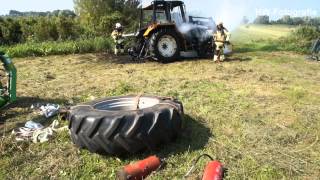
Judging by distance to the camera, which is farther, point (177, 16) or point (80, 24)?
point (80, 24)

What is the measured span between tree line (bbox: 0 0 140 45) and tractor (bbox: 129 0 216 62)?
6.41 metres

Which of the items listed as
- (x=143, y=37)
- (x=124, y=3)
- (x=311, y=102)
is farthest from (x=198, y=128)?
(x=124, y=3)

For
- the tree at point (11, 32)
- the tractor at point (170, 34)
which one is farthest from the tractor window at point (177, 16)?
the tree at point (11, 32)

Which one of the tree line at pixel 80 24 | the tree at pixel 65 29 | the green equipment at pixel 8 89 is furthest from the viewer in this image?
the tree at pixel 65 29

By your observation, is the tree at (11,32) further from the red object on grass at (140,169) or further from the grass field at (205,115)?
the red object on grass at (140,169)

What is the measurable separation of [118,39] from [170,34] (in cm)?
289

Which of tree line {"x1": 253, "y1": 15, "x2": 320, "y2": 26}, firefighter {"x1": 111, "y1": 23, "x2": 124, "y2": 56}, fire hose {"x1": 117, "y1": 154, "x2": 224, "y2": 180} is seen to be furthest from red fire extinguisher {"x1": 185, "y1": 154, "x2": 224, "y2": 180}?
tree line {"x1": 253, "y1": 15, "x2": 320, "y2": 26}

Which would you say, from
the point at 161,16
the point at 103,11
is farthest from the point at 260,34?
the point at 161,16

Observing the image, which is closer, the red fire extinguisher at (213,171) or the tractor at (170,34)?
the red fire extinguisher at (213,171)

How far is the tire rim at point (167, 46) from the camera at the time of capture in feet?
40.2

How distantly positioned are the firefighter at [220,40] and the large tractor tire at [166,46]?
1.09 m

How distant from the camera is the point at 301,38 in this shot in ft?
59.0

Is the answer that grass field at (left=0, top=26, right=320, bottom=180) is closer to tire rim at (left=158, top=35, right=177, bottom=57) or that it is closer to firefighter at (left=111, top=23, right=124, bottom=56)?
tire rim at (left=158, top=35, right=177, bottom=57)

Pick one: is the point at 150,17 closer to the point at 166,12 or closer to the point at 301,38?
the point at 166,12
